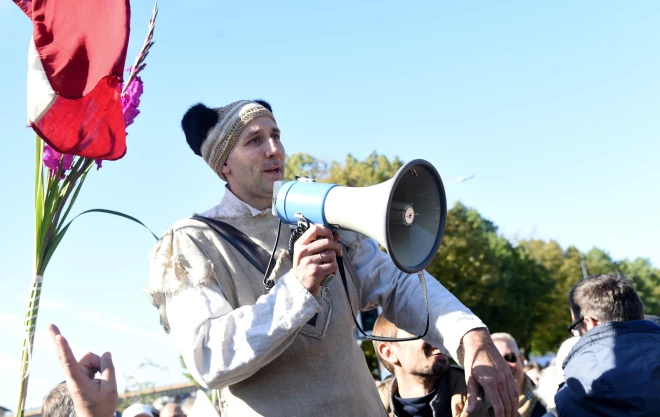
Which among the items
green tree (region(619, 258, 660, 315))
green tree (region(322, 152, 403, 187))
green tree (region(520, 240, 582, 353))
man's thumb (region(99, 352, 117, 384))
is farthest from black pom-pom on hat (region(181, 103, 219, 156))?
green tree (region(619, 258, 660, 315))

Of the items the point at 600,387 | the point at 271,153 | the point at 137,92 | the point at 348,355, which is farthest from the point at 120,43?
the point at 600,387

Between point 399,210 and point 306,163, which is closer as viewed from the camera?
point 399,210

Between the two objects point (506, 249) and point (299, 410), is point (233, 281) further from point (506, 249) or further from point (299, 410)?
point (506, 249)

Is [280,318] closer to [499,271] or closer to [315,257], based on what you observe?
[315,257]

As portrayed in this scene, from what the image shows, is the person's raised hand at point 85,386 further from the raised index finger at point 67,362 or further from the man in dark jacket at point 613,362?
the man in dark jacket at point 613,362

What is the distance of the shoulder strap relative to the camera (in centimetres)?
279

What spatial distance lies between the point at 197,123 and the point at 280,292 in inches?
42.2

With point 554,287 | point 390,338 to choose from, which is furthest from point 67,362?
point 554,287

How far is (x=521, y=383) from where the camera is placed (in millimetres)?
5375

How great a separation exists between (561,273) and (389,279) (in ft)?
177

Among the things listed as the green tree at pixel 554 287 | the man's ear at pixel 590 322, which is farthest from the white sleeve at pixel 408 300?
the green tree at pixel 554 287

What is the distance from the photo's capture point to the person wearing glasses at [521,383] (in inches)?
199

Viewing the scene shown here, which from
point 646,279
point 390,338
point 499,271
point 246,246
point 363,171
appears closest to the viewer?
point 390,338

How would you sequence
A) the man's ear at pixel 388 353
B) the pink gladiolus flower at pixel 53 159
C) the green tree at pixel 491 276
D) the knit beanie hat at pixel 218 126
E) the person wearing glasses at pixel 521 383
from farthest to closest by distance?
the green tree at pixel 491 276
the person wearing glasses at pixel 521 383
the man's ear at pixel 388 353
the knit beanie hat at pixel 218 126
the pink gladiolus flower at pixel 53 159
